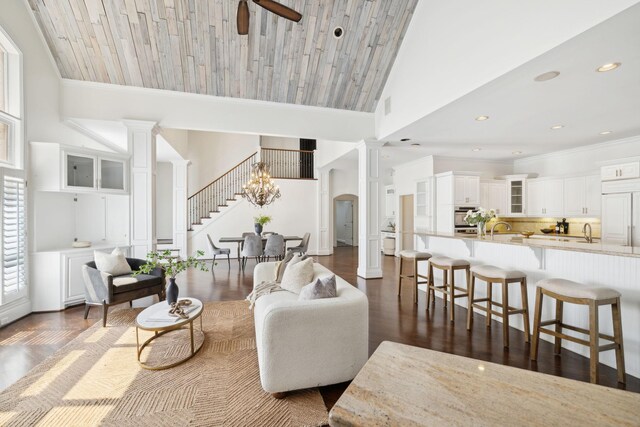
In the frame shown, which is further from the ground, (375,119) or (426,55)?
(426,55)

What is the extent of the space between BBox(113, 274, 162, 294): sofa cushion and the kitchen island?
4.50 m

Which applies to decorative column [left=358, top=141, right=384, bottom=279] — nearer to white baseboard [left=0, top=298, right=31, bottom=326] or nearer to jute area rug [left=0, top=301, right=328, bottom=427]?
jute area rug [left=0, top=301, right=328, bottom=427]

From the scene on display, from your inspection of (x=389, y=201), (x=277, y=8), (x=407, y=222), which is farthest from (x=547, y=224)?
(x=277, y=8)

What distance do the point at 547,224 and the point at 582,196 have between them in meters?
1.25

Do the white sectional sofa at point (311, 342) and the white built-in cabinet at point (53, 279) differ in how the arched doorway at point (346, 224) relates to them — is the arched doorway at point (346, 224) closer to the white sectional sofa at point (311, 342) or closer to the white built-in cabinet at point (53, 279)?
the white built-in cabinet at point (53, 279)

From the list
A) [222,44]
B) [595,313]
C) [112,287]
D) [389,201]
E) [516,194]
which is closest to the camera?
[595,313]

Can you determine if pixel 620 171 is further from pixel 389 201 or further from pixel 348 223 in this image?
pixel 348 223

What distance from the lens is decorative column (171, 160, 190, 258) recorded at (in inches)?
321

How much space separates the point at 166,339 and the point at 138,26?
14.7ft

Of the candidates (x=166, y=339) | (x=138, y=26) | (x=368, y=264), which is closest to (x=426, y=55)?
(x=368, y=264)

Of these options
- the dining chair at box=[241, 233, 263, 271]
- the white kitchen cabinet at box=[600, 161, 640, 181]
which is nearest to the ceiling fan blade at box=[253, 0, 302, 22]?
the dining chair at box=[241, 233, 263, 271]

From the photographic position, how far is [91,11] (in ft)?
13.0

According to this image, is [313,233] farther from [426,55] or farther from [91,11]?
[91,11]

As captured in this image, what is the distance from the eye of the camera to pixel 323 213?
951 cm
